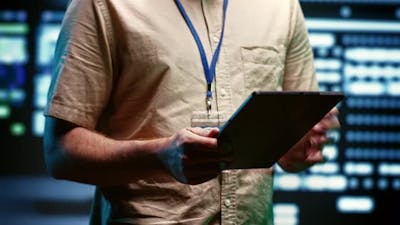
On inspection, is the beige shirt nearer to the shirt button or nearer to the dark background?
the shirt button

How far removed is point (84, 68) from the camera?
1282mm

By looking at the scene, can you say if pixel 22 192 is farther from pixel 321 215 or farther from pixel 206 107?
pixel 206 107

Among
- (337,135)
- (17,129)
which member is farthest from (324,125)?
(17,129)

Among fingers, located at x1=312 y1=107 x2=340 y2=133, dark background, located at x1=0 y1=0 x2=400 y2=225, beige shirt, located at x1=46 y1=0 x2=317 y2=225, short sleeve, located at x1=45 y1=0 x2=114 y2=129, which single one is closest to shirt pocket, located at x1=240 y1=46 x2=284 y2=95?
beige shirt, located at x1=46 y1=0 x2=317 y2=225

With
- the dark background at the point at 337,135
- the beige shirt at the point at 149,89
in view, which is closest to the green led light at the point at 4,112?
the dark background at the point at 337,135

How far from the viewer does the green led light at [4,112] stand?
2.53 m

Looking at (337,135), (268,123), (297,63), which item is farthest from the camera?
(337,135)

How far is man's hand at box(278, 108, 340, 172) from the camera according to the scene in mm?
1374

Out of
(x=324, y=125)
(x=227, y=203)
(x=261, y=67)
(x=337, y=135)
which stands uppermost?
(x=261, y=67)

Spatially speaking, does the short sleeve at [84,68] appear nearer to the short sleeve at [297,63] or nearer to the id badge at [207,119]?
the id badge at [207,119]

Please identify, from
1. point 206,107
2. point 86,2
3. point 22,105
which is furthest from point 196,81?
point 22,105

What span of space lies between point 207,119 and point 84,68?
0.80 ft

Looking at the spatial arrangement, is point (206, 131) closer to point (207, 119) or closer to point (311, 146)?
point (207, 119)

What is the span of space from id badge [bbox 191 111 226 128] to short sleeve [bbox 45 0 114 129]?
0.60 feet
